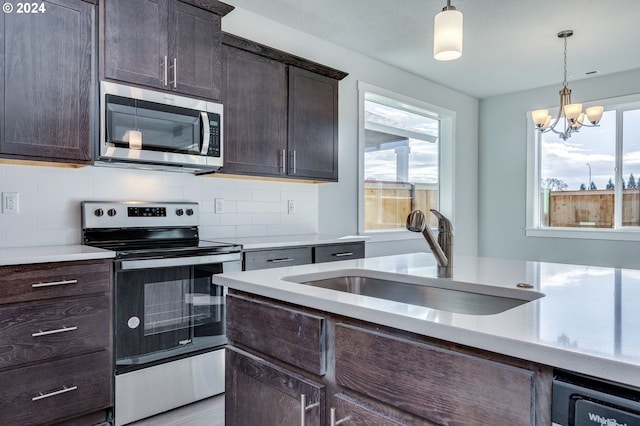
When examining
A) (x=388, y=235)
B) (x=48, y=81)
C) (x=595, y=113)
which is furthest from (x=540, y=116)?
(x=48, y=81)

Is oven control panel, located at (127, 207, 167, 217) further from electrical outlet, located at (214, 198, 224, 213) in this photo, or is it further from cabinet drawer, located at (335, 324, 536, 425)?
cabinet drawer, located at (335, 324, 536, 425)

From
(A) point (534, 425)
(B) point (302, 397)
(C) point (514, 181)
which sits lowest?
(B) point (302, 397)

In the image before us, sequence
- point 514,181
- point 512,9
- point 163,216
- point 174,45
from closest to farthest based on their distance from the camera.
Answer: point 174,45 → point 163,216 → point 512,9 → point 514,181

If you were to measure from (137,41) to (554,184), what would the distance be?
16.1 feet

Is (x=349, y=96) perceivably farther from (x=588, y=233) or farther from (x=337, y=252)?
(x=588, y=233)

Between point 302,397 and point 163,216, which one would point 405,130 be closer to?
point 163,216

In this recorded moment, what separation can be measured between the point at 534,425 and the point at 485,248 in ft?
17.7

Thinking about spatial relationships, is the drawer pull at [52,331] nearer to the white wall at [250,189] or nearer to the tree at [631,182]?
the white wall at [250,189]

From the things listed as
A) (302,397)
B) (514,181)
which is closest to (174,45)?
(302,397)

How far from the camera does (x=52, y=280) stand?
1.96 m

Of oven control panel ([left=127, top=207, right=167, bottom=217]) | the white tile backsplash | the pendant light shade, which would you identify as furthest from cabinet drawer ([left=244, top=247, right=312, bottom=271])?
the pendant light shade

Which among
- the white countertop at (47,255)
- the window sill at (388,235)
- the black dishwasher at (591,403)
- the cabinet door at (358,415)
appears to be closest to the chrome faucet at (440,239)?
the cabinet door at (358,415)

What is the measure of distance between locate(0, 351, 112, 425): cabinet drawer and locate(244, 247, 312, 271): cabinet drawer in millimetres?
956

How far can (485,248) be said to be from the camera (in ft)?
18.9
